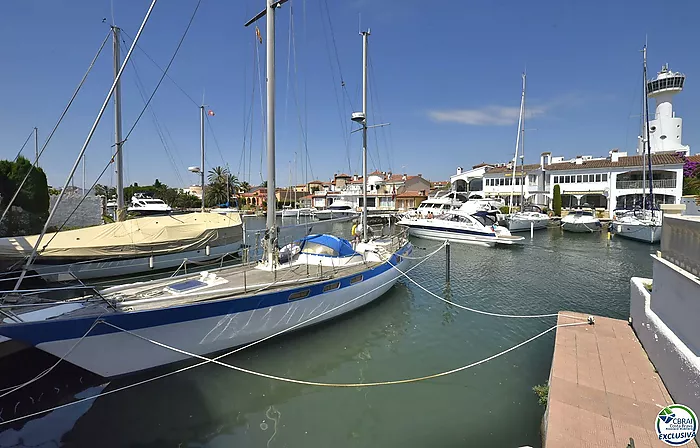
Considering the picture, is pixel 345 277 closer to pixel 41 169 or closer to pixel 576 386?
pixel 576 386

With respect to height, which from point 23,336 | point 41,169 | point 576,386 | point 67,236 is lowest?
point 576,386

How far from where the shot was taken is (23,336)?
571cm

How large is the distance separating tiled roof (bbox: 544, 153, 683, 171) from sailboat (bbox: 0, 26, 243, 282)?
154 feet

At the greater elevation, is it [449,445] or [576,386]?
[576,386]

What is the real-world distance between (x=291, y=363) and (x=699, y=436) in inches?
282

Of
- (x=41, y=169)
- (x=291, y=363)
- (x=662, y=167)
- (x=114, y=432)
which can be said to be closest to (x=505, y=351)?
(x=291, y=363)

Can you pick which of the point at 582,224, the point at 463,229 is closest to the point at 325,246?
the point at 463,229

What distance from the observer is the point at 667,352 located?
563 cm

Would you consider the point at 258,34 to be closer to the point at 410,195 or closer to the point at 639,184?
the point at 639,184

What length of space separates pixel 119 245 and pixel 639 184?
174 ft

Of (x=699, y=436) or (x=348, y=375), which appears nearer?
(x=699, y=436)

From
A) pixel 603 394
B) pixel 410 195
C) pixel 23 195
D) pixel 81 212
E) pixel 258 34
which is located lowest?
pixel 603 394

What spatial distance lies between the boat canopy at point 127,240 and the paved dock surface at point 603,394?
15.3 m

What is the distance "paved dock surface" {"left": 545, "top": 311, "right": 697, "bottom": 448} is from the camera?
4.48 meters
